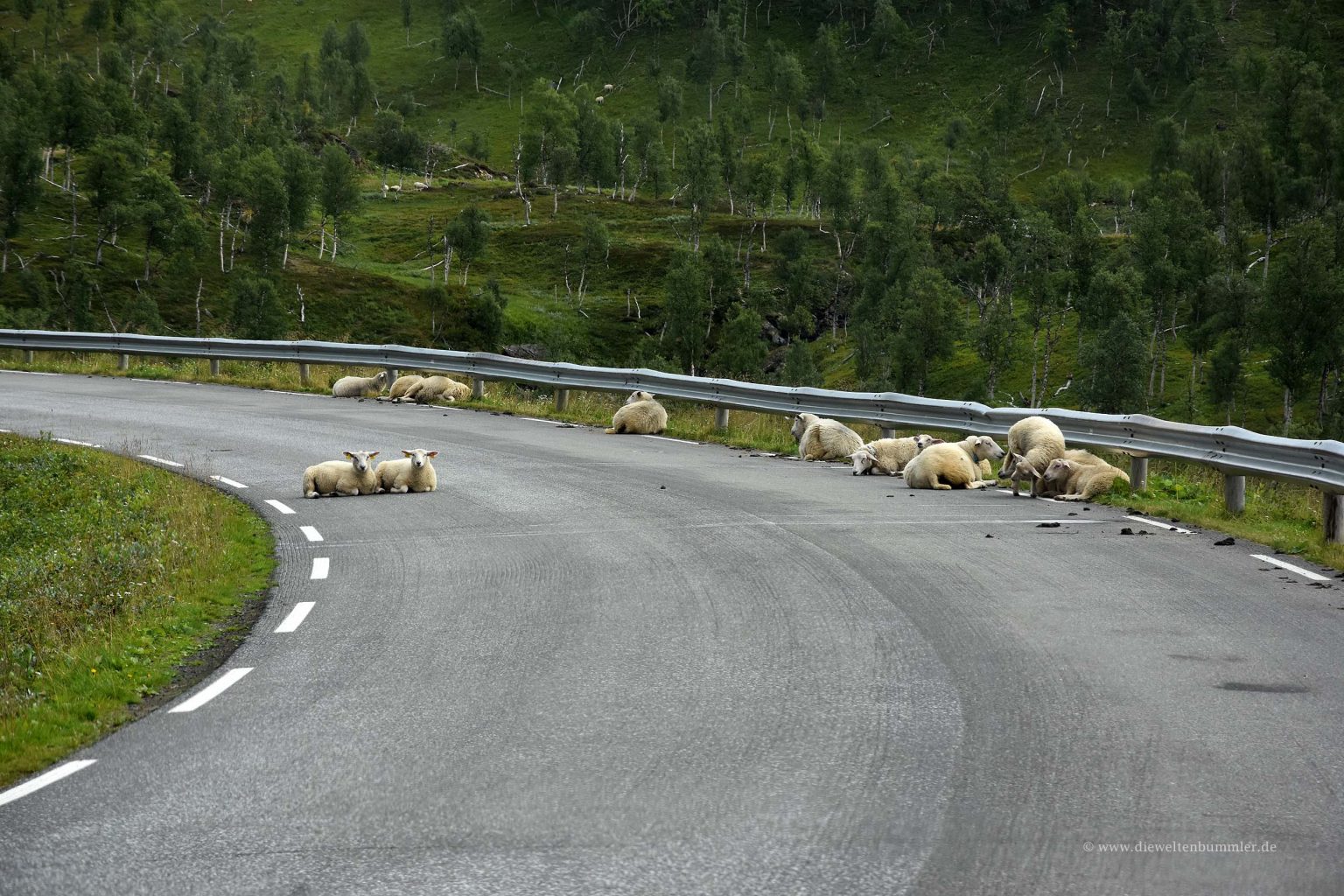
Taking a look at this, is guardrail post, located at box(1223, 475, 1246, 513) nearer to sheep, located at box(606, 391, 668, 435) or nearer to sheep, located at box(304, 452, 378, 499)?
sheep, located at box(304, 452, 378, 499)

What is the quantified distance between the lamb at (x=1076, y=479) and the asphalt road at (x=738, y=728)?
8.50 ft

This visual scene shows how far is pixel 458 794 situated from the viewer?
5.84 m

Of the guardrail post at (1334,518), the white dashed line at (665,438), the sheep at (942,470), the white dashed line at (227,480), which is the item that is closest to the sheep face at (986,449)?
the sheep at (942,470)

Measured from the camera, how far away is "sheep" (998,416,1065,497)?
1658cm

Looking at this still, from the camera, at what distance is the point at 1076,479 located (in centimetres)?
1636

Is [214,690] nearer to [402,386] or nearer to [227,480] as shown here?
[227,480]

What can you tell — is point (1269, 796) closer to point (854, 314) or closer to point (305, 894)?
point (305, 894)

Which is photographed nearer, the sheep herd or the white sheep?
the sheep herd

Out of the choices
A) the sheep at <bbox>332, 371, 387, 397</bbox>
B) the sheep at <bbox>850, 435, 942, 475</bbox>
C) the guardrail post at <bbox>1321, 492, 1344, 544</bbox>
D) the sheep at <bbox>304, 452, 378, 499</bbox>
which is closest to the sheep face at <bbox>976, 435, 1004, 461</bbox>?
the sheep at <bbox>850, 435, 942, 475</bbox>

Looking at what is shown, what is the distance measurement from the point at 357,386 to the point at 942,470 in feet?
53.1

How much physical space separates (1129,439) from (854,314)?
272ft

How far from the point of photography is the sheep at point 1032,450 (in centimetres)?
1658

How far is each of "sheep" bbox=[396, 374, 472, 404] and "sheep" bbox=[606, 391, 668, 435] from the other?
6.22 metres

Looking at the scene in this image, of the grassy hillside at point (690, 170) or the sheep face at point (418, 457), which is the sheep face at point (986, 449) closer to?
the sheep face at point (418, 457)
